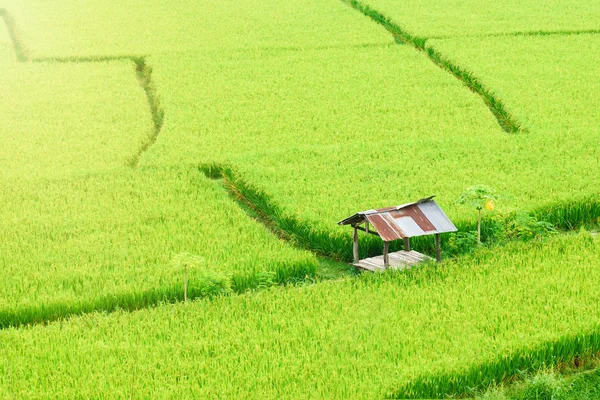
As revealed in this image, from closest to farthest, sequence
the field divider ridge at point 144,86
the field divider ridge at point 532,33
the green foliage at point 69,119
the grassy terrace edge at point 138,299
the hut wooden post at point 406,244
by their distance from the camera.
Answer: the grassy terrace edge at point 138,299
the hut wooden post at point 406,244
the green foliage at point 69,119
the field divider ridge at point 144,86
the field divider ridge at point 532,33

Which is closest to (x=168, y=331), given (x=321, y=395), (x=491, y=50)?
(x=321, y=395)

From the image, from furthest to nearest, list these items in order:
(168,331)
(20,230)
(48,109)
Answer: (48,109) < (20,230) < (168,331)

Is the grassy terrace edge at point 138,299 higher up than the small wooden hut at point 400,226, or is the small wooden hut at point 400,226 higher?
the small wooden hut at point 400,226

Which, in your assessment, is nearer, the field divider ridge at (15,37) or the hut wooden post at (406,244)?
the hut wooden post at (406,244)

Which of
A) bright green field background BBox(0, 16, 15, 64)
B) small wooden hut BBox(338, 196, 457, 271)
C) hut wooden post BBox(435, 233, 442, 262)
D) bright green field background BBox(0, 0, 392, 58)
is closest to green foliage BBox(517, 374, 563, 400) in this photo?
small wooden hut BBox(338, 196, 457, 271)

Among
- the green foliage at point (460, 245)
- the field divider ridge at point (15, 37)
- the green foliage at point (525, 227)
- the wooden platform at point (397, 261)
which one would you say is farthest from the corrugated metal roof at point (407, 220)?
the field divider ridge at point (15, 37)

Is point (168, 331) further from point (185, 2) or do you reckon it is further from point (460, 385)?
point (185, 2)

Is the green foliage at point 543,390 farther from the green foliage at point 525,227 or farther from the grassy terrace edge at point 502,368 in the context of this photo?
the green foliage at point 525,227
